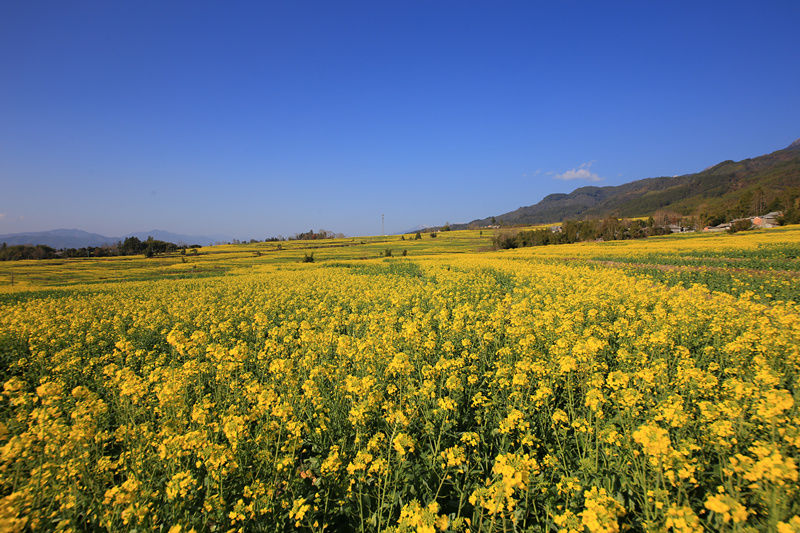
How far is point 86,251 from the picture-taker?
7562cm

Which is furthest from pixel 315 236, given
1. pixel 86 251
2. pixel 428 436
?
pixel 428 436

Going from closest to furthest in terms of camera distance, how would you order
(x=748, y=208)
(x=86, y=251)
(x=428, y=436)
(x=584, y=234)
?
(x=428, y=436) → (x=584, y=234) → (x=748, y=208) → (x=86, y=251)

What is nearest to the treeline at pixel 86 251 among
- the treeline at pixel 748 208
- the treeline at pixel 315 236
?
the treeline at pixel 315 236

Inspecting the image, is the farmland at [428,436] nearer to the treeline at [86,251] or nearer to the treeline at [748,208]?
the treeline at [86,251]

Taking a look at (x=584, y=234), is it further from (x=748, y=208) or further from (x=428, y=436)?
(x=428, y=436)

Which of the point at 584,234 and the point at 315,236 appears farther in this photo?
the point at 315,236

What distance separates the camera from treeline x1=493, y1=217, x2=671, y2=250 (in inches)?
2594

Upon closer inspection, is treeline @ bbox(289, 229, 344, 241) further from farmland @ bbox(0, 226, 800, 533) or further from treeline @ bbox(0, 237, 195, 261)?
farmland @ bbox(0, 226, 800, 533)

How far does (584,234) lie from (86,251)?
397ft

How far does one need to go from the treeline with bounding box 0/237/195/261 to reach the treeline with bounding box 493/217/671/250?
8070 centimetres

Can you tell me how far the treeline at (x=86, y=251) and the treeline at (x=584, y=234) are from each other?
8070 cm

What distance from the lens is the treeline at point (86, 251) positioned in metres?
68.4

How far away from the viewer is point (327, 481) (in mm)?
3531

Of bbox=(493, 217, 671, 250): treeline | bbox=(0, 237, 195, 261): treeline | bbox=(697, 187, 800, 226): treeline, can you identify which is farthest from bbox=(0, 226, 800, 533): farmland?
bbox=(697, 187, 800, 226): treeline
